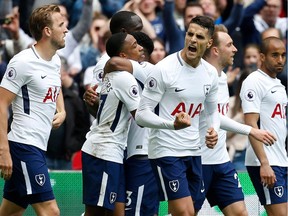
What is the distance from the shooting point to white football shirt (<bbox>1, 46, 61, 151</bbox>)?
34.2ft

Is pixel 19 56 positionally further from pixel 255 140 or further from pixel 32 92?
pixel 255 140

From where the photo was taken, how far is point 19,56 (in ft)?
34.5

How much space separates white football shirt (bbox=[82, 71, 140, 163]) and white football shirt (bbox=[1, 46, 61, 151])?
0.54 m

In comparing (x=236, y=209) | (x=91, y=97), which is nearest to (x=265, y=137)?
(x=236, y=209)

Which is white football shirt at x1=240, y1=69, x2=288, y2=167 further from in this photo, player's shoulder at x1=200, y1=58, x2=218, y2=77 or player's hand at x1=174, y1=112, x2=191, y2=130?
player's hand at x1=174, y1=112, x2=191, y2=130

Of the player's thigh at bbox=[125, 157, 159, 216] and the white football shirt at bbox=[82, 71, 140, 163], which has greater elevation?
the white football shirt at bbox=[82, 71, 140, 163]

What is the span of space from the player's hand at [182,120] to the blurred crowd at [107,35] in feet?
17.2

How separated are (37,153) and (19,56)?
913 mm

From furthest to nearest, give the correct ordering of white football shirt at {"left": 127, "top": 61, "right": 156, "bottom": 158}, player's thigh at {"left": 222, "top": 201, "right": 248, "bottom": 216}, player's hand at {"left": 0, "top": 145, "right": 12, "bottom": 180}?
1. player's thigh at {"left": 222, "top": 201, "right": 248, "bottom": 216}
2. white football shirt at {"left": 127, "top": 61, "right": 156, "bottom": 158}
3. player's hand at {"left": 0, "top": 145, "right": 12, "bottom": 180}

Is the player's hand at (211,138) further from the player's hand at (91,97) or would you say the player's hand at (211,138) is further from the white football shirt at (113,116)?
the player's hand at (91,97)

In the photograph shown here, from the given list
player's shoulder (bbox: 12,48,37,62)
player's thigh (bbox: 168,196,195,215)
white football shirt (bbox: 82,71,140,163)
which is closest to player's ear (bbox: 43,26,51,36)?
player's shoulder (bbox: 12,48,37,62)

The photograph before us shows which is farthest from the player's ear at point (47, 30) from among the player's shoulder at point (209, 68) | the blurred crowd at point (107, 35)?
the blurred crowd at point (107, 35)

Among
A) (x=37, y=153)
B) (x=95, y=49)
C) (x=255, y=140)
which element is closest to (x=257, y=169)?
(x=255, y=140)

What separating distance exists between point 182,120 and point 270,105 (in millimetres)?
2006
